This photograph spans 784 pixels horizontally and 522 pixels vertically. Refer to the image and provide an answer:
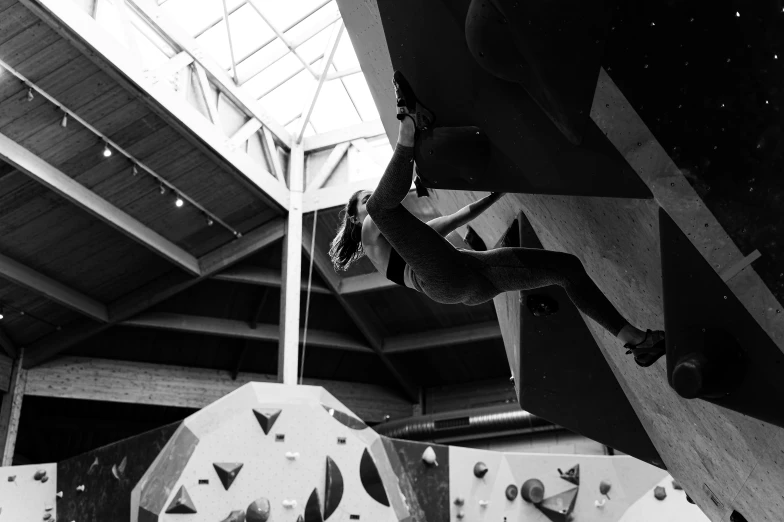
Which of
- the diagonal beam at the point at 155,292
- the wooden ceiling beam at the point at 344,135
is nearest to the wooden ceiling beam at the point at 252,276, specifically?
the diagonal beam at the point at 155,292

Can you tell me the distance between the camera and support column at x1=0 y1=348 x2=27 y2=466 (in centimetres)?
1297

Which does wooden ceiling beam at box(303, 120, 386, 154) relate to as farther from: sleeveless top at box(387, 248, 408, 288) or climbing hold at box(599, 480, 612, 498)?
sleeveless top at box(387, 248, 408, 288)

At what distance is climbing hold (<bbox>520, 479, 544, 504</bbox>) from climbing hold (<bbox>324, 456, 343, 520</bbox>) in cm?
245

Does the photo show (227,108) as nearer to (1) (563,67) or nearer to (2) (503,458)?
(2) (503,458)

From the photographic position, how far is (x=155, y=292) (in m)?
13.4

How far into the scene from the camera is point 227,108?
11.5 m

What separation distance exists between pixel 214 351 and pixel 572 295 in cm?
1446

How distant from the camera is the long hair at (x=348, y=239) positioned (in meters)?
2.79

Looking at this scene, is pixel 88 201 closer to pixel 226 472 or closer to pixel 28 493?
pixel 28 493

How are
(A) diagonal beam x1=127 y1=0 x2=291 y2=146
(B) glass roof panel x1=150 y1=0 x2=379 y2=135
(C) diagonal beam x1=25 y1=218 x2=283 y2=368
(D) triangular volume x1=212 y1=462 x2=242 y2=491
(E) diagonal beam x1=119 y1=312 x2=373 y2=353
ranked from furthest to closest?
(E) diagonal beam x1=119 y1=312 x2=373 y2=353 → (C) diagonal beam x1=25 y1=218 x2=283 y2=368 → (B) glass roof panel x1=150 y1=0 x2=379 y2=135 → (A) diagonal beam x1=127 y1=0 x2=291 y2=146 → (D) triangular volume x1=212 y1=462 x2=242 y2=491

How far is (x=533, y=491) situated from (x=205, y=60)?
25.1 feet

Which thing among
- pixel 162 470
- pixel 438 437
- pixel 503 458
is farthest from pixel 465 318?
pixel 162 470

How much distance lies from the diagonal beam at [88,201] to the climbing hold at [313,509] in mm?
5454

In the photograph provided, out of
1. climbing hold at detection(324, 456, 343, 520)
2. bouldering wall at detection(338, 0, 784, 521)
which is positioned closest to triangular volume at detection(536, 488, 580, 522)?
climbing hold at detection(324, 456, 343, 520)
